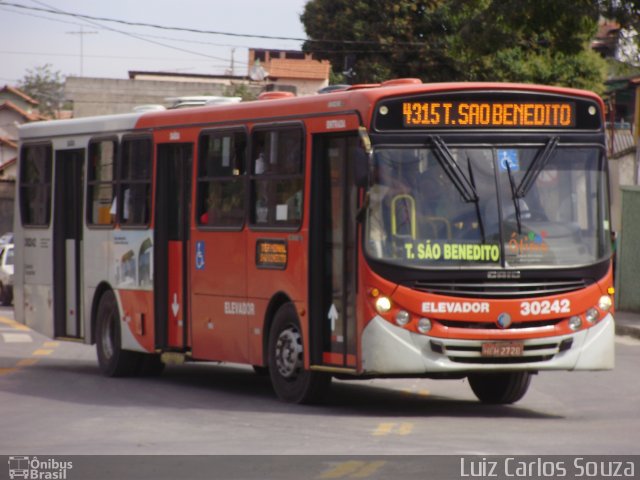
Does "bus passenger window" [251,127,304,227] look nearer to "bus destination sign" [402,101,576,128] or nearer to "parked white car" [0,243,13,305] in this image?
"bus destination sign" [402,101,576,128]

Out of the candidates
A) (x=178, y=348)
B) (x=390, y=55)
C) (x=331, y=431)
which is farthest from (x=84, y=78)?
(x=331, y=431)

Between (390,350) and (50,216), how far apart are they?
7.79 meters

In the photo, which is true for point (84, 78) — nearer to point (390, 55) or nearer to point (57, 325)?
point (390, 55)

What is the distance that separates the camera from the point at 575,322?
43.3 feet

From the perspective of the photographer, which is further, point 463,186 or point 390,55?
point 390,55

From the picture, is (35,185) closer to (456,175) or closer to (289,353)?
(289,353)

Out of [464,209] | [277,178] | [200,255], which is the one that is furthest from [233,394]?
[464,209]

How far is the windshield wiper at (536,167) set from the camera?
13.1 meters

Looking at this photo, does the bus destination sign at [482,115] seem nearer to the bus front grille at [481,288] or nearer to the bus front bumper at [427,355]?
the bus front grille at [481,288]

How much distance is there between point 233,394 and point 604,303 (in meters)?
4.17

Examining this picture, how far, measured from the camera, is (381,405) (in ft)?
47.1

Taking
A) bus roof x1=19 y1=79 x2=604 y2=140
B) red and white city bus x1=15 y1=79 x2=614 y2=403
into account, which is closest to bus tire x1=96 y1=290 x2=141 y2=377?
bus roof x1=19 y1=79 x2=604 y2=140

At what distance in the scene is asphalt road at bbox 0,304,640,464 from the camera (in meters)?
10.8

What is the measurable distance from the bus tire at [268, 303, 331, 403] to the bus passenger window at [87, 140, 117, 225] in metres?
4.33
